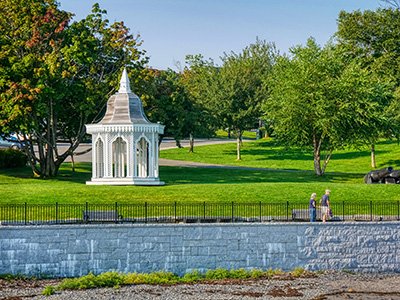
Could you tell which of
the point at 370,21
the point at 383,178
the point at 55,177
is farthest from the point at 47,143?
the point at 370,21

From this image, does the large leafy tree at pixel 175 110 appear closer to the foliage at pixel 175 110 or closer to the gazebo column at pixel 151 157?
the foliage at pixel 175 110

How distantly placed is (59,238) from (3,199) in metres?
9.92

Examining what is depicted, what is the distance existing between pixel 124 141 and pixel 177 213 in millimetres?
13512

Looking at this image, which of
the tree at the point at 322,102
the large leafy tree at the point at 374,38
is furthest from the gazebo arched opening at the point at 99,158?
the large leafy tree at the point at 374,38

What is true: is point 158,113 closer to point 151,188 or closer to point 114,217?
point 151,188

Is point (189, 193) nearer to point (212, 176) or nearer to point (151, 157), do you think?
point (151, 157)

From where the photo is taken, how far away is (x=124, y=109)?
44.2 m

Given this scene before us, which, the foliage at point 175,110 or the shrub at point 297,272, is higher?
the foliage at point 175,110

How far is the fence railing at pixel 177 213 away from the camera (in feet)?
97.7

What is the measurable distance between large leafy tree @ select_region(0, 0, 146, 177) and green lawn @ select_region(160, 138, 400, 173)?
1868 cm

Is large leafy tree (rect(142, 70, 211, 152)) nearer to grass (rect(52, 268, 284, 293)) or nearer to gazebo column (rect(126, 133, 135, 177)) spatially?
gazebo column (rect(126, 133, 135, 177))

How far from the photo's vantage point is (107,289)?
26359 mm

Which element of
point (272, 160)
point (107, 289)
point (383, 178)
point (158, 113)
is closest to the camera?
point (107, 289)

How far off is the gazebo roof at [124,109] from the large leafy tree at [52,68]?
4.35m
